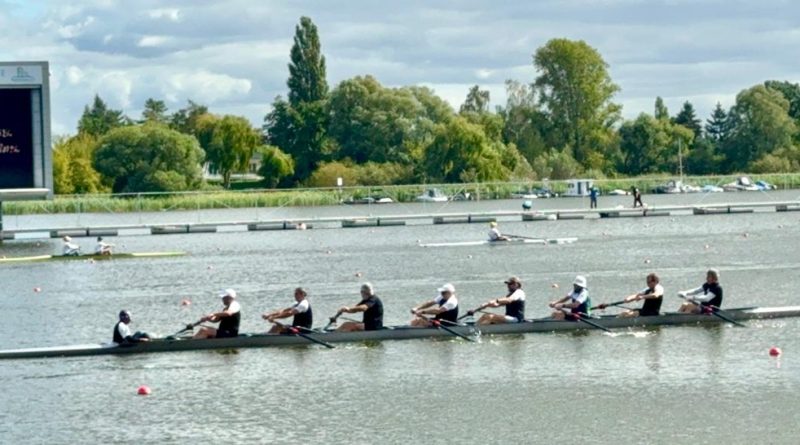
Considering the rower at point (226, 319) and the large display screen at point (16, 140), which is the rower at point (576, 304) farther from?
the large display screen at point (16, 140)

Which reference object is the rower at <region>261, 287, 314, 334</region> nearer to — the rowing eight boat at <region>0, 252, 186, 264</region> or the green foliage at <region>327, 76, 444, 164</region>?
the rowing eight boat at <region>0, 252, 186, 264</region>

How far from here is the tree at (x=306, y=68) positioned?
114 metres

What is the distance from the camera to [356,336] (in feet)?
84.6

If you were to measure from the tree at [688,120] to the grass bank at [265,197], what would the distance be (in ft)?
110

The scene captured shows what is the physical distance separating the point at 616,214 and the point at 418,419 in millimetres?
50192

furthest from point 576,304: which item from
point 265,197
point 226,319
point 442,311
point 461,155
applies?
point 461,155

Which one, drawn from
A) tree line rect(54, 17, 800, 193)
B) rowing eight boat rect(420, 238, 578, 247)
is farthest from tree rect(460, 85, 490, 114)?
rowing eight boat rect(420, 238, 578, 247)

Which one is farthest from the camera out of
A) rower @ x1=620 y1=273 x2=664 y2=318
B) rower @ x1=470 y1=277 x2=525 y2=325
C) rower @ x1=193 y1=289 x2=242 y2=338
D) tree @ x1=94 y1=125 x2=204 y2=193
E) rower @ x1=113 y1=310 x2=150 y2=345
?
tree @ x1=94 y1=125 x2=204 y2=193

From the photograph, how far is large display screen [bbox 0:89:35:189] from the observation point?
167 feet

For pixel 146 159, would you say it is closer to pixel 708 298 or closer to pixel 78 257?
pixel 78 257

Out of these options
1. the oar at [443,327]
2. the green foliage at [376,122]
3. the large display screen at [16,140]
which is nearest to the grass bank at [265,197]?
the green foliage at [376,122]

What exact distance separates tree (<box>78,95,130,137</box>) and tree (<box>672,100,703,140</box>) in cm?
5200

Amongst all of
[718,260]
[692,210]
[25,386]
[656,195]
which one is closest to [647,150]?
[656,195]

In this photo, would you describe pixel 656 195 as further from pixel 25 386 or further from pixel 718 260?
pixel 25 386
